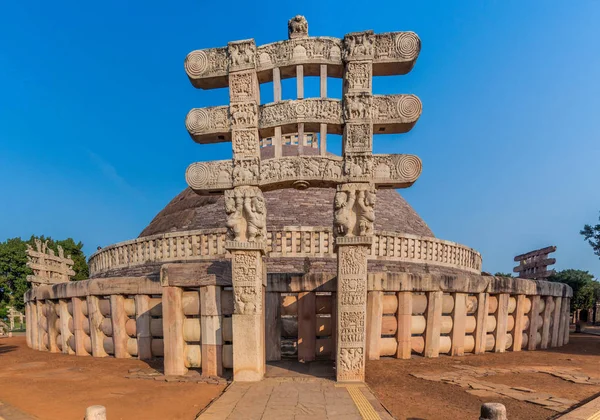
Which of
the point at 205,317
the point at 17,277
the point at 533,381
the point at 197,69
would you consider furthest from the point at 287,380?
the point at 17,277

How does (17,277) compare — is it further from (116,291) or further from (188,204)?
(116,291)

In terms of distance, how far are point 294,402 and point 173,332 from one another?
3.24 metres

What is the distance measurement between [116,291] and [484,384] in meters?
8.71

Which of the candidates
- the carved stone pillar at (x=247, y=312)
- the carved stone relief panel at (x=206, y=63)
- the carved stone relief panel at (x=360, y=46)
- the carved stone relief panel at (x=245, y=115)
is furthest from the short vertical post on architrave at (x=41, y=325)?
the carved stone relief panel at (x=360, y=46)

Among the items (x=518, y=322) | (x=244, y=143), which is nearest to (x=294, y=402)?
(x=244, y=143)

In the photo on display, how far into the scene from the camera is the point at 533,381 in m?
6.75

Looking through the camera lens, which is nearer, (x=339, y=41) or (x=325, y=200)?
(x=339, y=41)

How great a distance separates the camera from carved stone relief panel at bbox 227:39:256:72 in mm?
7004

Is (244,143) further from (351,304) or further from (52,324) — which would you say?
(52,324)

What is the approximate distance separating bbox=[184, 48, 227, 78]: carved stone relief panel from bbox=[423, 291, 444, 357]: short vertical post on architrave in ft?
24.0

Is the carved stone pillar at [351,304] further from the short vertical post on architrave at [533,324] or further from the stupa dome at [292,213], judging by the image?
the stupa dome at [292,213]

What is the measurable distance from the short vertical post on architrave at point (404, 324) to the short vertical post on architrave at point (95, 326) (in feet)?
26.1

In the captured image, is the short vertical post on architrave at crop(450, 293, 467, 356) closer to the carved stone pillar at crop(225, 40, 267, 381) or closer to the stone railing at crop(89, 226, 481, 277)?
the carved stone pillar at crop(225, 40, 267, 381)

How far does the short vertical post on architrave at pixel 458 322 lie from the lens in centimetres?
861
